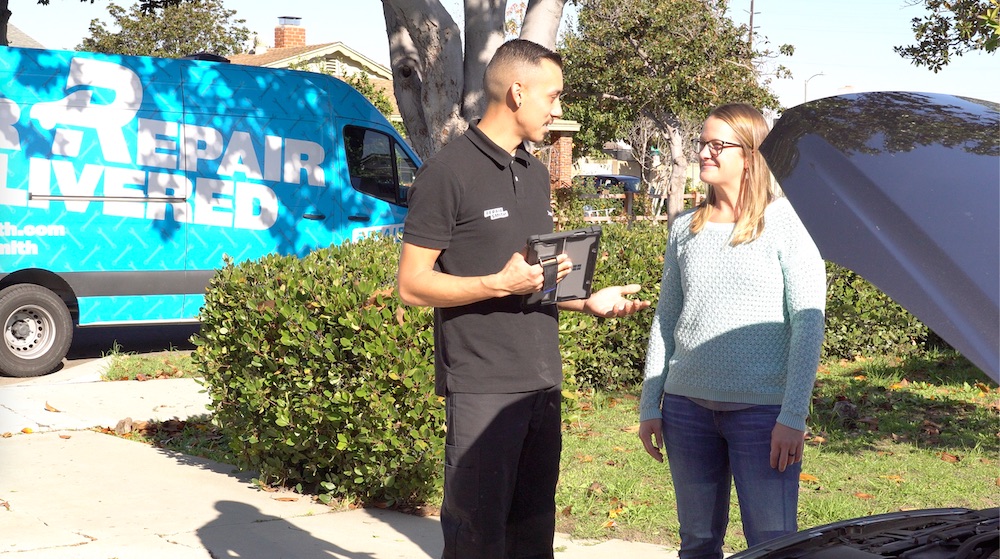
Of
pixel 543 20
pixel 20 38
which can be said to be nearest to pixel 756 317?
pixel 543 20

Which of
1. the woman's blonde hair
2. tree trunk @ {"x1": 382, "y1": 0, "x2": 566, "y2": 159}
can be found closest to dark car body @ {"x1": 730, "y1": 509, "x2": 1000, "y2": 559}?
the woman's blonde hair

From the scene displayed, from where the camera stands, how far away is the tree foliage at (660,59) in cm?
2541

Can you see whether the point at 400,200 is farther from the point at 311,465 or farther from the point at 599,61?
the point at 599,61

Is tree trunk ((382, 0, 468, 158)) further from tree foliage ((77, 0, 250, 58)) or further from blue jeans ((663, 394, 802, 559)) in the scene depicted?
tree foliage ((77, 0, 250, 58))

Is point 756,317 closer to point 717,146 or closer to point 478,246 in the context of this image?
point 717,146

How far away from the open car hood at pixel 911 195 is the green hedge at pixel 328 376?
354 centimetres

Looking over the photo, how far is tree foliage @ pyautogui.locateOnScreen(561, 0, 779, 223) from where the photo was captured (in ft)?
83.4

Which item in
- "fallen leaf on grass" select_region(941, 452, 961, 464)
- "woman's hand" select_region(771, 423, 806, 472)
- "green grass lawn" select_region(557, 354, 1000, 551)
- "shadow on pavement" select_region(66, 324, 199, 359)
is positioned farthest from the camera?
"shadow on pavement" select_region(66, 324, 199, 359)

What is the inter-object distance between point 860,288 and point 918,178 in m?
9.01

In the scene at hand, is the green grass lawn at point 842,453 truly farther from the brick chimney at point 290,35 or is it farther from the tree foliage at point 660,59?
the brick chimney at point 290,35

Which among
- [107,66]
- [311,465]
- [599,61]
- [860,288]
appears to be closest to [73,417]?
[311,465]

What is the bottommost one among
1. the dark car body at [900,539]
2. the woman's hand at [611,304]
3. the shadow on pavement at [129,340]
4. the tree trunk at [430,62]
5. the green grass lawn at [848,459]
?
the shadow on pavement at [129,340]

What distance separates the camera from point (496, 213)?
3338 mm

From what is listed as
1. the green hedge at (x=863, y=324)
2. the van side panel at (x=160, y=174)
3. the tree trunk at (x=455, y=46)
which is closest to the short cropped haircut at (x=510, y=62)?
the tree trunk at (x=455, y=46)
